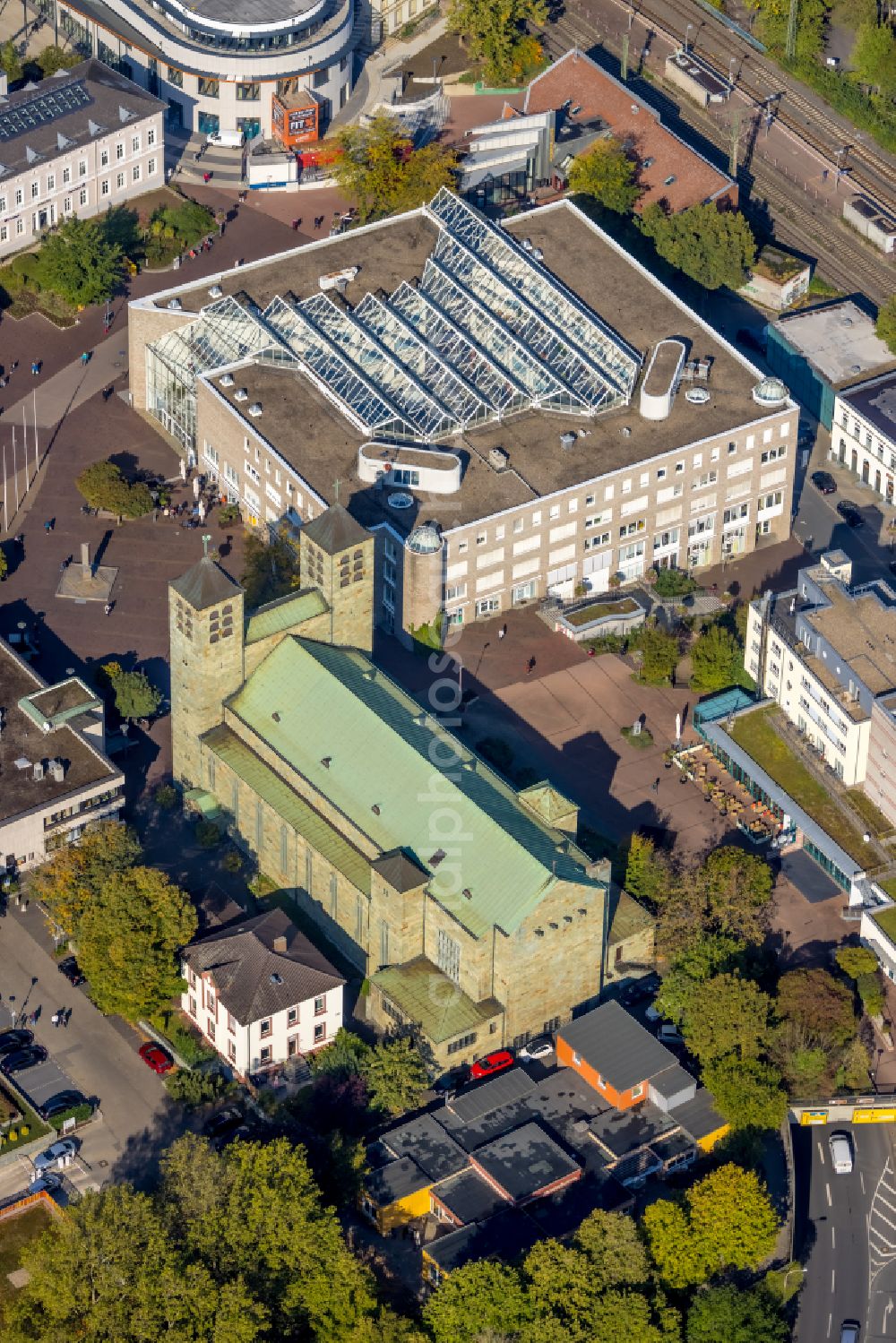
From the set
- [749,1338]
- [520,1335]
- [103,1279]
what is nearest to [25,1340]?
[103,1279]

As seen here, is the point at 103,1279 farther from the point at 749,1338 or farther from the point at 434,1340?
the point at 749,1338

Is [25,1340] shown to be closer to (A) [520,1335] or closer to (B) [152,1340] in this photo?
(B) [152,1340]

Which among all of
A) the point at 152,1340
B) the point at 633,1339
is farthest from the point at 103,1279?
the point at 633,1339

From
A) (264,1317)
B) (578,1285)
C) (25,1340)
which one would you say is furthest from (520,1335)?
(25,1340)

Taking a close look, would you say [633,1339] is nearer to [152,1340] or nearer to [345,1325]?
[345,1325]
